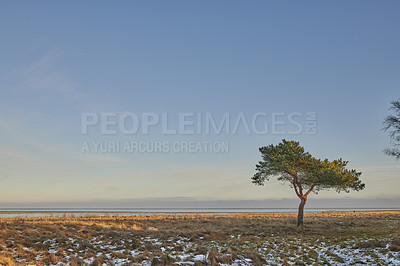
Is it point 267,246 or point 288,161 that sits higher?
point 288,161

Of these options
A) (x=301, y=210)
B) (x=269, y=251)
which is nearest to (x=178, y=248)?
(x=269, y=251)

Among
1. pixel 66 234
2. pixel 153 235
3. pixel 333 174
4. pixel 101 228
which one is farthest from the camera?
pixel 333 174

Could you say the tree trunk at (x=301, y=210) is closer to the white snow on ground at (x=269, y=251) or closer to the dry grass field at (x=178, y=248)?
the dry grass field at (x=178, y=248)

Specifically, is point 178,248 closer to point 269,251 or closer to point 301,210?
point 269,251

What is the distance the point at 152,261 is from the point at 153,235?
8099 millimetres

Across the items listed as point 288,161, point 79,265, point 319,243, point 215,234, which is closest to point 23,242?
point 79,265

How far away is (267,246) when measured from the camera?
2102cm

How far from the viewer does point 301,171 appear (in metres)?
34.8

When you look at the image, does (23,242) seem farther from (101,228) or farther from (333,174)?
(333,174)

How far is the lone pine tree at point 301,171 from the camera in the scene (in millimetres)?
33188

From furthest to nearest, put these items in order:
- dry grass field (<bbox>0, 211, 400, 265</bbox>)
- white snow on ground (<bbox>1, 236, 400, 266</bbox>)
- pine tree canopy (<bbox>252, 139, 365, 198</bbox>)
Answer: pine tree canopy (<bbox>252, 139, 365, 198</bbox>) < dry grass field (<bbox>0, 211, 400, 265</bbox>) < white snow on ground (<bbox>1, 236, 400, 266</bbox>)

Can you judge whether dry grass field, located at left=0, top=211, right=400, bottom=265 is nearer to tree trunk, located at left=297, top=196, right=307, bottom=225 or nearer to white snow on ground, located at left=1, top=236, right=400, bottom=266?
white snow on ground, located at left=1, top=236, right=400, bottom=266

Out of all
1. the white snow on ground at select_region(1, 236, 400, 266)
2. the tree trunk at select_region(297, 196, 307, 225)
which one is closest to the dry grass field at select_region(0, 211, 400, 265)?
the white snow on ground at select_region(1, 236, 400, 266)

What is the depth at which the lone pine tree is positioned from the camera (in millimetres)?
33188
